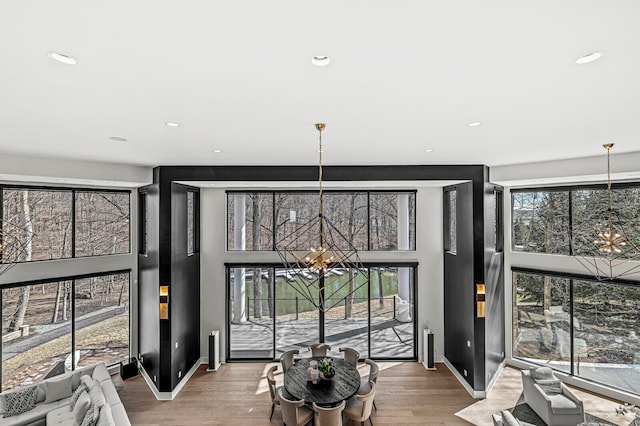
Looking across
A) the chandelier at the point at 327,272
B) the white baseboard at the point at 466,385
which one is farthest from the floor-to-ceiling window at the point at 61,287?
the white baseboard at the point at 466,385

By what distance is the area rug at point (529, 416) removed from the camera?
5.70m

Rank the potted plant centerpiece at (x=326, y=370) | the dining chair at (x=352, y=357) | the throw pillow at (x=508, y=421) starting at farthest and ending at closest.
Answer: the dining chair at (x=352, y=357) < the potted plant centerpiece at (x=326, y=370) < the throw pillow at (x=508, y=421)

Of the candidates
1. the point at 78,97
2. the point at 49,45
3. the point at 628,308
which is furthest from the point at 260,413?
the point at 628,308

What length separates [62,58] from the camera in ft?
7.16

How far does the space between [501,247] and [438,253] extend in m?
1.36

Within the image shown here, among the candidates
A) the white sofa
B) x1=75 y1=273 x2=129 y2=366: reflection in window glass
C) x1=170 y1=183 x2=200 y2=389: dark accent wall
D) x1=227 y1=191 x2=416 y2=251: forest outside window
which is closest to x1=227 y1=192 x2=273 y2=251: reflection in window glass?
x1=227 y1=191 x2=416 y2=251: forest outside window

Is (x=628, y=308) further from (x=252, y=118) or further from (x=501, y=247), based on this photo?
(x=252, y=118)

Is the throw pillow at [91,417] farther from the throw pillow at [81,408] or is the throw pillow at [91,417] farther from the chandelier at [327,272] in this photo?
the chandelier at [327,272]

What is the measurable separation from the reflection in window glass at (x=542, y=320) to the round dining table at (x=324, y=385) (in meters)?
4.07

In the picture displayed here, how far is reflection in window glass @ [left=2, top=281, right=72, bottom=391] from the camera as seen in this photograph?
6086 millimetres

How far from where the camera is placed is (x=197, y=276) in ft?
26.4

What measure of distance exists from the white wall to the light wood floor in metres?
1.05

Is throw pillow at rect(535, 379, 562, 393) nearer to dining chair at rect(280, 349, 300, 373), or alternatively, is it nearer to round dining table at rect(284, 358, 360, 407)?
round dining table at rect(284, 358, 360, 407)

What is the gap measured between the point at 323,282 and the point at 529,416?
4656 mm
